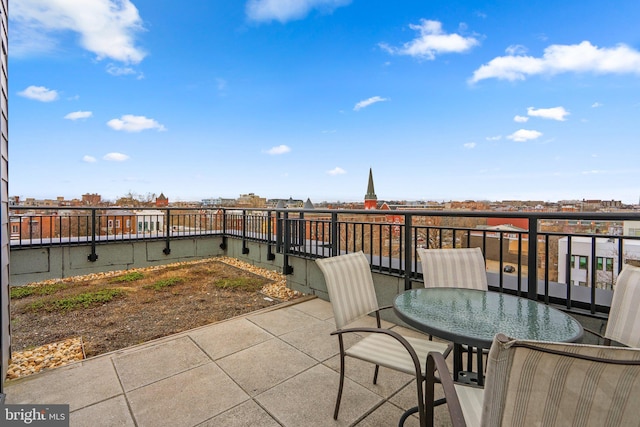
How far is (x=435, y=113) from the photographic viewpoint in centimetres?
1209

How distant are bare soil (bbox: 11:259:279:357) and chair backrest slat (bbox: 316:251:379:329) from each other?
7.33 ft

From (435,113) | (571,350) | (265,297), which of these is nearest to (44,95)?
(265,297)

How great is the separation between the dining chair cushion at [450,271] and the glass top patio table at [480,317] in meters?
0.33

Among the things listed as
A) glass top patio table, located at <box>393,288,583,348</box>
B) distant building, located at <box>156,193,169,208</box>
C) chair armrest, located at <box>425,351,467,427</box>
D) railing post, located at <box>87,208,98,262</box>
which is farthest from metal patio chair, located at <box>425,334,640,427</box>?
distant building, located at <box>156,193,169,208</box>

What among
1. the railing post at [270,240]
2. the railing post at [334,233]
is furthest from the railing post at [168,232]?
the railing post at [334,233]

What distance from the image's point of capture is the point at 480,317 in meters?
1.59

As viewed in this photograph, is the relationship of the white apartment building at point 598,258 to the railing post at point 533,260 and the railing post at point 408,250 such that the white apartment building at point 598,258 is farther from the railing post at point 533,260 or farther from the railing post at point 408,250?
the railing post at point 408,250

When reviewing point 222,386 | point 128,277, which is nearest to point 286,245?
point 222,386

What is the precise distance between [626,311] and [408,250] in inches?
75.3

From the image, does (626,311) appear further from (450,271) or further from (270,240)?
(270,240)

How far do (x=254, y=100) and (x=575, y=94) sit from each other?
35.8 feet

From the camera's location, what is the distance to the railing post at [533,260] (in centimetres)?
251

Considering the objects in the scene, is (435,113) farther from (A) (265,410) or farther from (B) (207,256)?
(A) (265,410)

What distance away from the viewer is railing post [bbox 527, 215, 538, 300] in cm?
251
